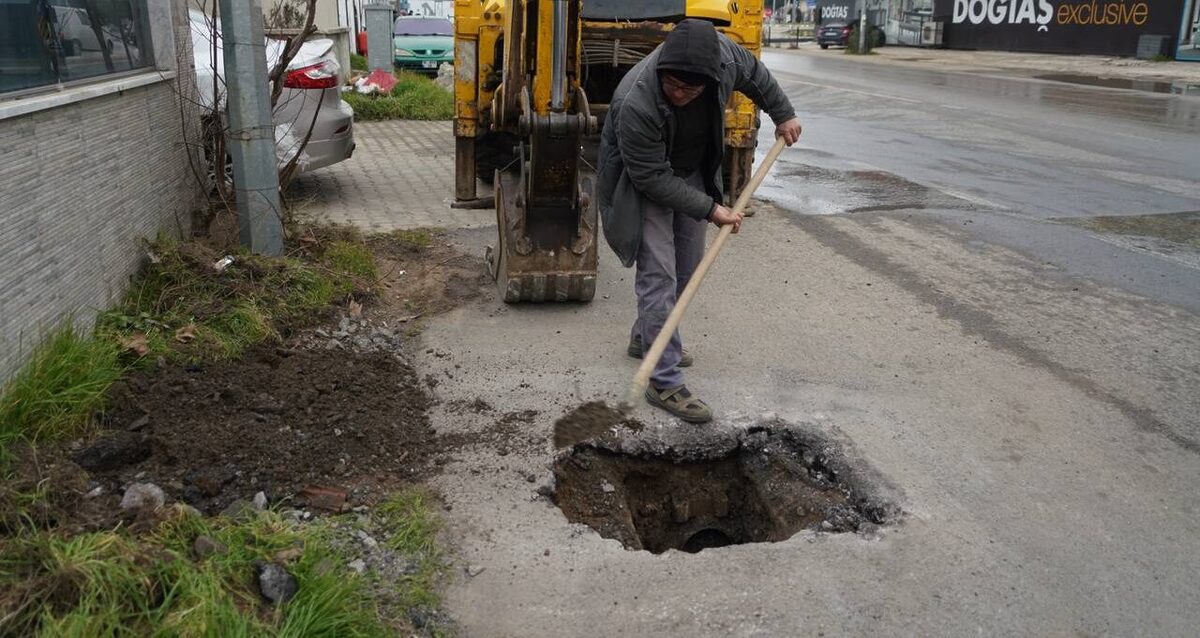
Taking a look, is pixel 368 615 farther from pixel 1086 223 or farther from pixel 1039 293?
pixel 1086 223

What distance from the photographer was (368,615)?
2748mm

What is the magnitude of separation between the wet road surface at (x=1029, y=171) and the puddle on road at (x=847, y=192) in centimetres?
2

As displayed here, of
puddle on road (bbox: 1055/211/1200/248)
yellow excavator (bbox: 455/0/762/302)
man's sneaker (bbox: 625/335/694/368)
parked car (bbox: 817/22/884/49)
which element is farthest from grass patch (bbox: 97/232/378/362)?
parked car (bbox: 817/22/884/49)

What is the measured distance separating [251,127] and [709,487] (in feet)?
11.2

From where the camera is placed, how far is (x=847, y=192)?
939 centimetres

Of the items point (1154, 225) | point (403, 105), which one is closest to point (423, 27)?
point (403, 105)

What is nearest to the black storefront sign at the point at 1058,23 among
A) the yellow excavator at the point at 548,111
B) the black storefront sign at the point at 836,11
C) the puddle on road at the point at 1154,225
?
the black storefront sign at the point at 836,11

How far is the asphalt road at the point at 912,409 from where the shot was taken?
9.92 feet

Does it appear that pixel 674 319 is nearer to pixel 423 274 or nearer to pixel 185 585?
pixel 185 585

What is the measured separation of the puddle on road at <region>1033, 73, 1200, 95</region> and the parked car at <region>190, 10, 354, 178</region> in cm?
1813

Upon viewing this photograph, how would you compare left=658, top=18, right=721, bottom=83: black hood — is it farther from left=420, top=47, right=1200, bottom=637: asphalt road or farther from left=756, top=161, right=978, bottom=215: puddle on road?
left=756, top=161, right=978, bottom=215: puddle on road

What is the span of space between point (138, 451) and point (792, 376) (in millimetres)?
2961

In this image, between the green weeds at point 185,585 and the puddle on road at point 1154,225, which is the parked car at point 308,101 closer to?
the green weeds at point 185,585

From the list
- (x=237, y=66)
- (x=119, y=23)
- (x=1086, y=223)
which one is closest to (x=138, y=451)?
(x=237, y=66)
